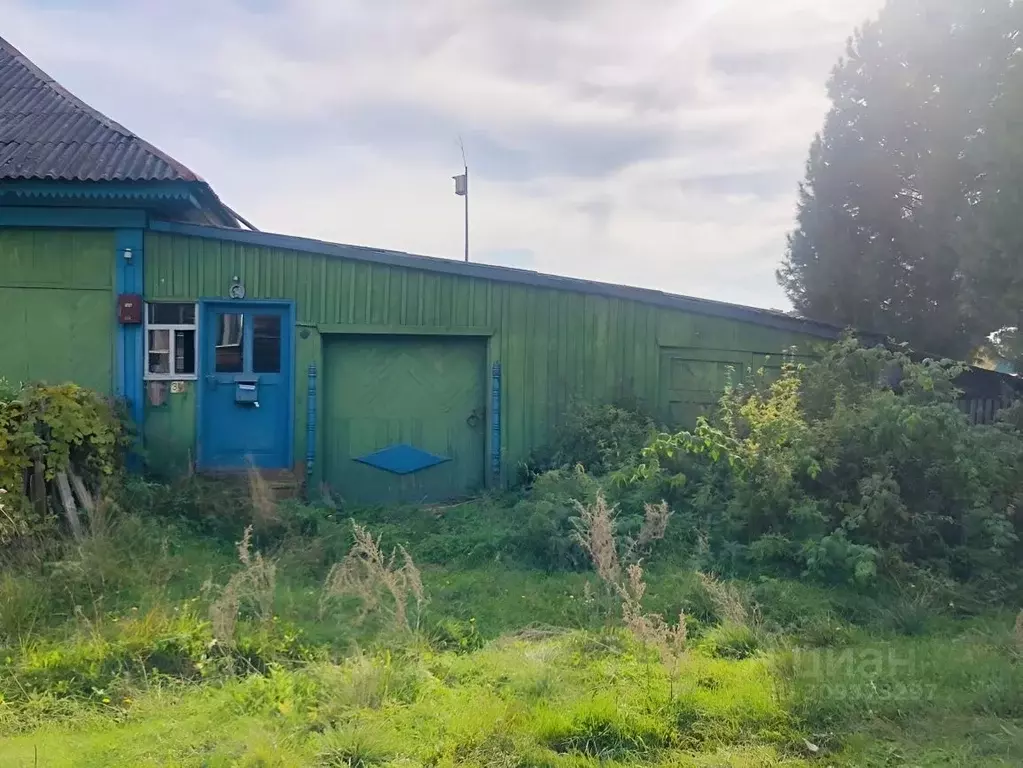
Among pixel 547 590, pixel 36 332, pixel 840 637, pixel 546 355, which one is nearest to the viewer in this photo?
pixel 840 637

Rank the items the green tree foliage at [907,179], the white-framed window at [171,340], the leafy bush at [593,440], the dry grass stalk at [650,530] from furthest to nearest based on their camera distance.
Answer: the green tree foliage at [907,179]
the white-framed window at [171,340]
the leafy bush at [593,440]
the dry grass stalk at [650,530]

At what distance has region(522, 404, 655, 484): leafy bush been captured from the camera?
802 centimetres

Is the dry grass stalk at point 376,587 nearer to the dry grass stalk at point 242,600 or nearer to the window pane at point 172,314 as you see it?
the dry grass stalk at point 242,600

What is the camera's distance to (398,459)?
8.86 m

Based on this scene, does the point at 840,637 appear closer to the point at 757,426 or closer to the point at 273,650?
the point at 757,426

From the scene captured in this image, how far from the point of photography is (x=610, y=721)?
344 cm

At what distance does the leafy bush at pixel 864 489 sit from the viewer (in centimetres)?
557

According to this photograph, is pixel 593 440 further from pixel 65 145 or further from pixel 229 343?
pixel 65 145

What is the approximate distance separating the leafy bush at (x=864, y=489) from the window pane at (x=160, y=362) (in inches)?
207

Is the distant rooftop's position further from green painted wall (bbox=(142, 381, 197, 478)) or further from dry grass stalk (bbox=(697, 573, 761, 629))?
dry grass stalk (bbox=(697, 573, 761, 629))

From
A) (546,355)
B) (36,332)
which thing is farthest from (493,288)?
(36,332)

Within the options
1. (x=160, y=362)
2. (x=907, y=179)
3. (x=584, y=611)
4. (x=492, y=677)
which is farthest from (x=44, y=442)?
(x=907, y=179)

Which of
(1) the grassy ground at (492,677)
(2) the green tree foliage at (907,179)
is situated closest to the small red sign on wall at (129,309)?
(1) the grassy ground at (492,677)

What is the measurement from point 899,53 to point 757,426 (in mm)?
12162
